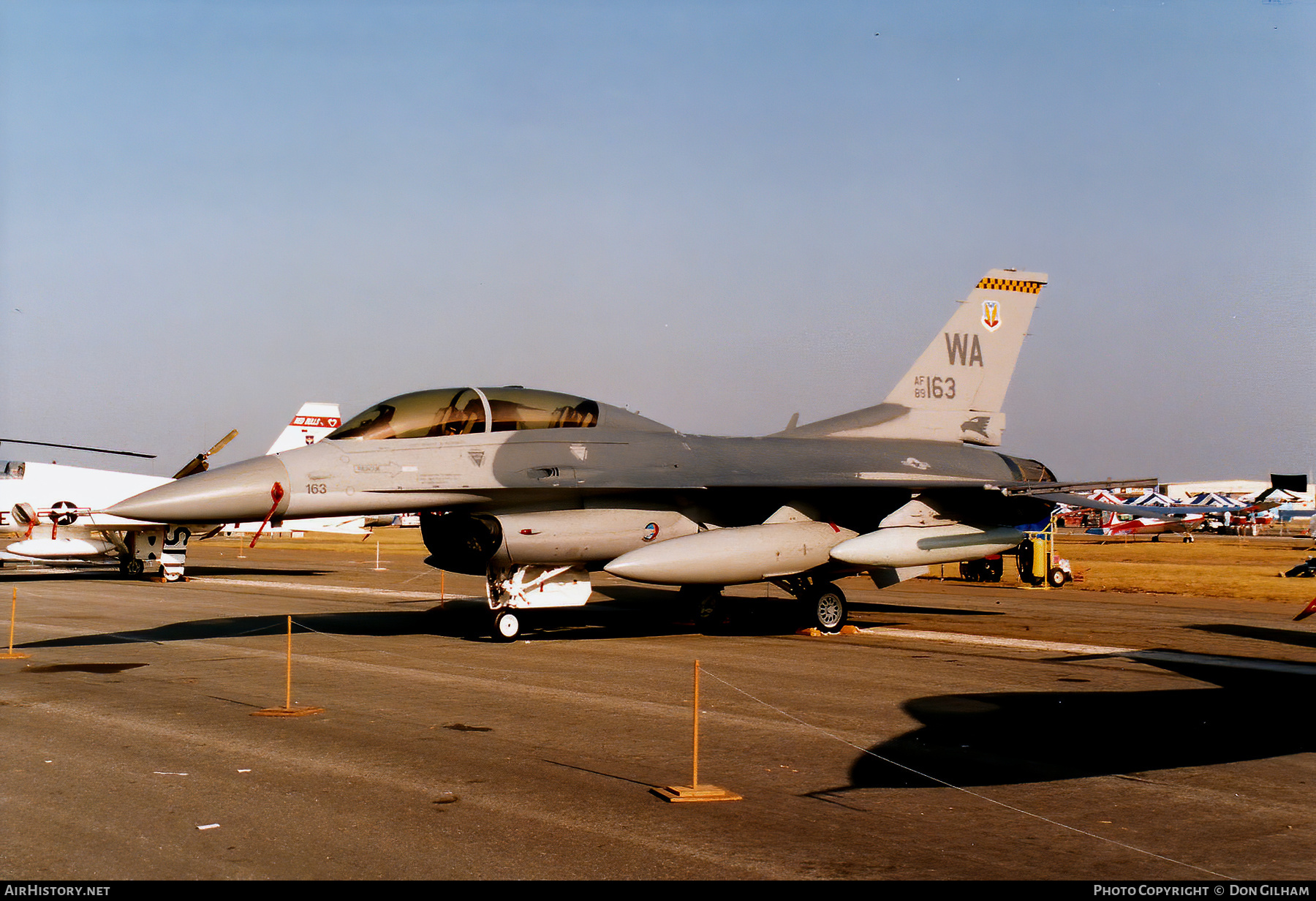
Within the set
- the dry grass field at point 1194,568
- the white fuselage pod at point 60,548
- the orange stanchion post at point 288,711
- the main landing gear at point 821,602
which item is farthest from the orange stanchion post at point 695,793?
the white fuselage pod at point 60,548

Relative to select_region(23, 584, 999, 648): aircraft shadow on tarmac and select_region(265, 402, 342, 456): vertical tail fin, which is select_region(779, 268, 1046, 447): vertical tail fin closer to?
select_region(23, 584, 999, 648): aircraft shadow on tarmac

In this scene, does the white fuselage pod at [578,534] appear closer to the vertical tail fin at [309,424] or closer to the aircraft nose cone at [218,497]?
the aircraft nose cone at [218,497]

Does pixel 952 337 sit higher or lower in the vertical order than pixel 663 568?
higher

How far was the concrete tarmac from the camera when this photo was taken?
17.8 feet

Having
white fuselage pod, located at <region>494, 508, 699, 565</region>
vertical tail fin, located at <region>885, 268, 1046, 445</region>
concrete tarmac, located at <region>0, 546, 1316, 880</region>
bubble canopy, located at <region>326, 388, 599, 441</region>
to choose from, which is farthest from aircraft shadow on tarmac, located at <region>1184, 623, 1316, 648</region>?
bubble canopy, located at <region>326, 388, 599, 441</region>

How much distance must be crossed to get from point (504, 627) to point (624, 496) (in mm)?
2507

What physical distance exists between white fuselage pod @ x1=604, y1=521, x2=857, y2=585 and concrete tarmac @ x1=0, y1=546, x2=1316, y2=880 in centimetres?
108

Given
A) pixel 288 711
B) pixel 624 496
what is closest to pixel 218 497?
pixel 288 711

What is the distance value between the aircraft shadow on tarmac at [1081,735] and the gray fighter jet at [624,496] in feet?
17.0

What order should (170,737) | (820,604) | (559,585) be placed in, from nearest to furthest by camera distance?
1. (170,737)
2. (559,585)
3. (820,604)

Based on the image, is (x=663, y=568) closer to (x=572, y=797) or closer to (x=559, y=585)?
(x=559, y=585)

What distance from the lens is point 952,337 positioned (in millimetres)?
19500
